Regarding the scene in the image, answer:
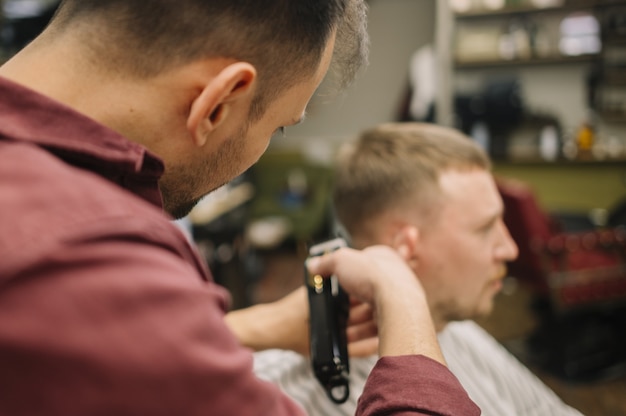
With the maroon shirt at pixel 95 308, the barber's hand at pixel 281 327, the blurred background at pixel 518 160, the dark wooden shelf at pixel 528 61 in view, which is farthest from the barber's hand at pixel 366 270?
the dark wooden shelf at pixel 528 61

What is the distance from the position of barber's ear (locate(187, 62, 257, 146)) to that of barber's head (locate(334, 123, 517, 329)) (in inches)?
32.2

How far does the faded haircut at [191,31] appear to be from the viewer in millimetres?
691

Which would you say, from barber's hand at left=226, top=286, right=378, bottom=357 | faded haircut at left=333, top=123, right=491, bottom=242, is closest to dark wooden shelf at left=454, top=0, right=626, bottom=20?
faded haircut at left=333, top=123, right=491, bottom=242

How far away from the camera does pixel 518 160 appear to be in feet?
16.6

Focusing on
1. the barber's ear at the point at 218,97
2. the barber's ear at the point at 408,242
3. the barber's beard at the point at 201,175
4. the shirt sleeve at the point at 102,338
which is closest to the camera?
the shirt sleeve at the point at 102,338

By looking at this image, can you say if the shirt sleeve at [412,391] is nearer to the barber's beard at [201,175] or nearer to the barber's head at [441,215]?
the barber's beard at [201,175]

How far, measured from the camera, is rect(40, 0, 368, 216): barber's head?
0.69 m

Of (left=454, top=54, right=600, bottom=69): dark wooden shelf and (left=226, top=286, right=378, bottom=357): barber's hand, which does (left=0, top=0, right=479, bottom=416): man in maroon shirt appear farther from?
(left=454, top=54, right=600, bottom=69): dark wooden shelf

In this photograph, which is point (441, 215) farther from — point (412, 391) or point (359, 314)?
point (412, 391)

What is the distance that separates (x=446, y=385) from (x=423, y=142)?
85 cm

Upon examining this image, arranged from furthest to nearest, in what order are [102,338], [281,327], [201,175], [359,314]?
[281,327] → [359,314] → [201,175] → [102,338]

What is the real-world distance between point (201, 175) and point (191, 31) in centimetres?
21

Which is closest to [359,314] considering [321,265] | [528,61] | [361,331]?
[361,331]

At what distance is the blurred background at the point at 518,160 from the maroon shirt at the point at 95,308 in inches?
110
